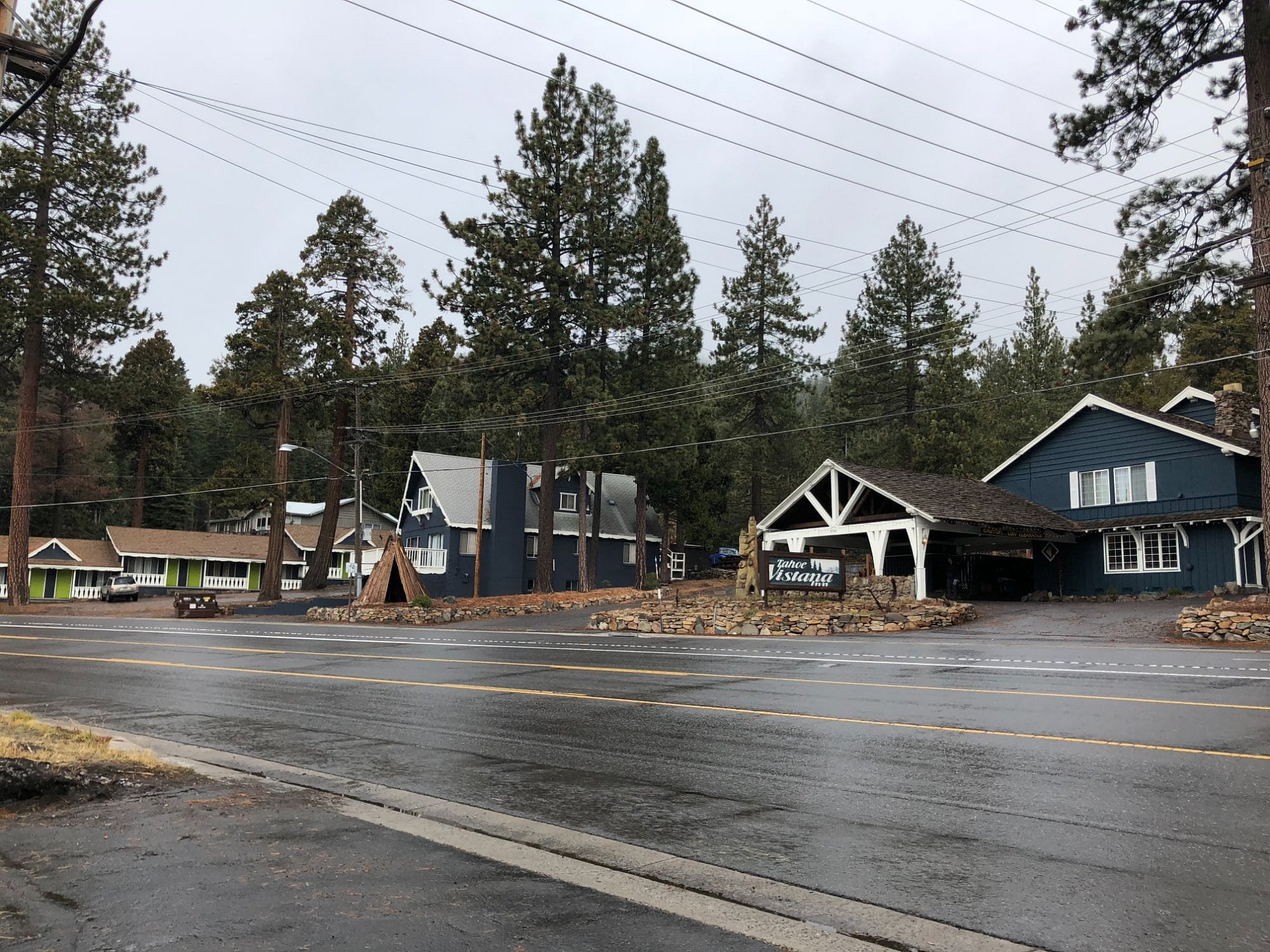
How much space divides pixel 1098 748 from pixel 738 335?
4779cm

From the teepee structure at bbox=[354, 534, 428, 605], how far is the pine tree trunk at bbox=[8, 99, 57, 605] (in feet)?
55.5

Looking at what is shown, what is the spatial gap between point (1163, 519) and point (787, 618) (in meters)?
14.2

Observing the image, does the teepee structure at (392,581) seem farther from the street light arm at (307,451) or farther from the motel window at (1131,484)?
the motel window at (1131,484)

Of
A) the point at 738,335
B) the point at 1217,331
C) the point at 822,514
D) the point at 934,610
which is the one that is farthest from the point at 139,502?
the point at 1217,331

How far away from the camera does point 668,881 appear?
544 cm

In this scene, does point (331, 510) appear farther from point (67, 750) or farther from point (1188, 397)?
point (67, 750)

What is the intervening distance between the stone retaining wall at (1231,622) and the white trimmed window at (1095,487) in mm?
13765

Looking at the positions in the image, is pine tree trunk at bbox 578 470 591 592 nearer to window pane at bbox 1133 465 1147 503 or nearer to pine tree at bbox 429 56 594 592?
pine tree at bbox 429 56 594 592

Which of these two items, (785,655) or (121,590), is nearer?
(785,655)

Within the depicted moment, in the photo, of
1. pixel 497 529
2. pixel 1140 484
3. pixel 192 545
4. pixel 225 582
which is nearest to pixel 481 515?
pixel 497 529

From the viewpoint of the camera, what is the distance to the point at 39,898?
500 centimetres

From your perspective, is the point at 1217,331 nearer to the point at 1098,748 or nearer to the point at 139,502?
the point at 1098,748

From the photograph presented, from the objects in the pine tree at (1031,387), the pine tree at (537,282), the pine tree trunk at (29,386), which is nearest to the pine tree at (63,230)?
the pine tree trunk at (29,386)

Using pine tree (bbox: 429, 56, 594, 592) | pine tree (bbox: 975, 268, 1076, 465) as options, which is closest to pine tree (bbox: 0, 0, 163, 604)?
pine tree (bbox: 429, 56, 594, 592)
